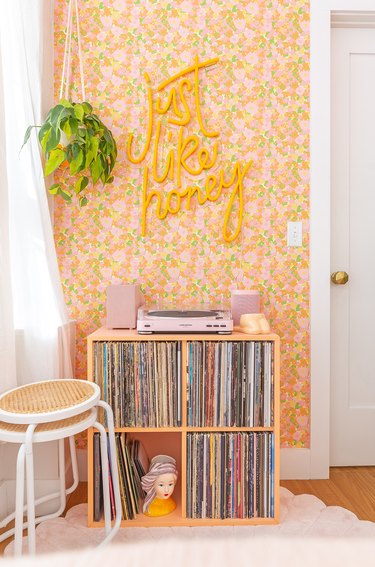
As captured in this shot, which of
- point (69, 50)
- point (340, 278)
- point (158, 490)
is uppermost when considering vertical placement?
point (69, 50)

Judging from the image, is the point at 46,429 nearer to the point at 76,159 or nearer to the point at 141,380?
the point at 141,380

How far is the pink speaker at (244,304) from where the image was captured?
6.59ft

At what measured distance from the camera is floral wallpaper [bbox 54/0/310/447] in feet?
7.04

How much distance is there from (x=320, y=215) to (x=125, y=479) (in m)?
1.46

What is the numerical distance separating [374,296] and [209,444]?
116 centimetres

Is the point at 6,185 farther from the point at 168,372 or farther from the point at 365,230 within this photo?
the point at 365,230

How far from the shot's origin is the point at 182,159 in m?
2.16

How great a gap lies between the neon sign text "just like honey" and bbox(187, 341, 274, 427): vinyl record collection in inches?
23.9

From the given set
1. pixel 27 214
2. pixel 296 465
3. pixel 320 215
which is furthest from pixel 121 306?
pixel 296 465

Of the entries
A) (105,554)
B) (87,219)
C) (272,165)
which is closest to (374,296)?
(272,165)

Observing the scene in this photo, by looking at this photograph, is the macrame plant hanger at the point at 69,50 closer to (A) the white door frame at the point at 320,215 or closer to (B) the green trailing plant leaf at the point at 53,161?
(B) the green trailing plant leaf at the point at 53,161

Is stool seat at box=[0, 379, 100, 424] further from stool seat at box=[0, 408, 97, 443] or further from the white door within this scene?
the white door

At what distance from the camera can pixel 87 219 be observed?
217cm

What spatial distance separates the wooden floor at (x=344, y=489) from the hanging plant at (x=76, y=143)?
144 cm
